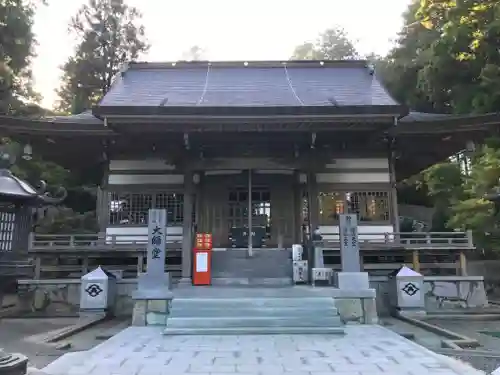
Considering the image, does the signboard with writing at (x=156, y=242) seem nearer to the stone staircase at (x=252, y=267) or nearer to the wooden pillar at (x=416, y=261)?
the stone staircase at (x=252, y=267)

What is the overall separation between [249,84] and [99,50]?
18.9 m

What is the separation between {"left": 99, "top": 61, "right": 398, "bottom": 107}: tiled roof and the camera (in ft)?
45.3

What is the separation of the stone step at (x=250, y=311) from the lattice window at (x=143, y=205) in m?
5.38

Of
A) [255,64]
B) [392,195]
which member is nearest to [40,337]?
[392,195]

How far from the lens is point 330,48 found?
1759 inches

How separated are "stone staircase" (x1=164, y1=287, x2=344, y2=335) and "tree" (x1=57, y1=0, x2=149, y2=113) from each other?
2453 centimetres

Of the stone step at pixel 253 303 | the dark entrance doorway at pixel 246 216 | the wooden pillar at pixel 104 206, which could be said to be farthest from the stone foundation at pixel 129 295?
the dark entrance doorway at pixel 246 216

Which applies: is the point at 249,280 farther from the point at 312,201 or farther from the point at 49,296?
the point at 49,296

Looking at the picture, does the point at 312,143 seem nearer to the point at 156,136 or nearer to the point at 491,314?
the point at 156,136

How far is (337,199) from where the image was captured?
1327cm

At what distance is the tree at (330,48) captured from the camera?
142ft

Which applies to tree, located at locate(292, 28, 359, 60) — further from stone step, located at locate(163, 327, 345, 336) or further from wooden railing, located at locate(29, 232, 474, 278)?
stone step, located at locate(163, 327, 345, 336)

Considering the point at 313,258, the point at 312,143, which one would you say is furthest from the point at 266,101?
the point at 313,258

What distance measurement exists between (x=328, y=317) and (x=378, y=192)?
643 centimetres
